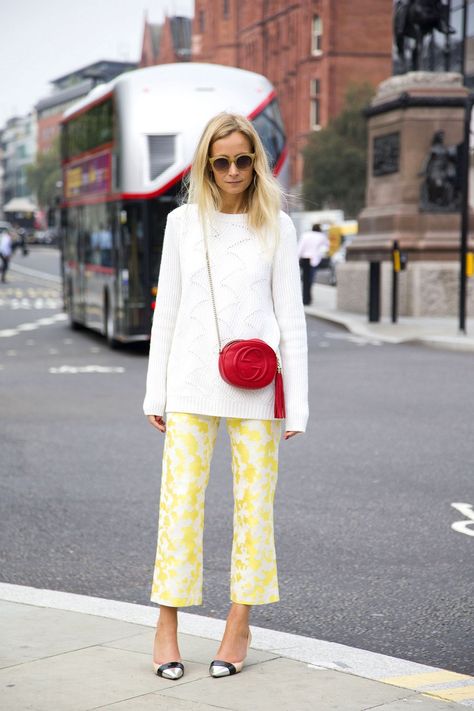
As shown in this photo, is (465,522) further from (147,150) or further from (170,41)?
(170,41)

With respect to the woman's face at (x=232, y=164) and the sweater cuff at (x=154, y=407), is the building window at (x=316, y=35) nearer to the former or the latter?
the woman's face at (x=232, y=164)

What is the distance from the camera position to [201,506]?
421cm

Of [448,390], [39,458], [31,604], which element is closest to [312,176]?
[448,390]

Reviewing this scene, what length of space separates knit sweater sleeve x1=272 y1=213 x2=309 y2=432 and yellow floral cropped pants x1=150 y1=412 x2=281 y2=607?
10 cm

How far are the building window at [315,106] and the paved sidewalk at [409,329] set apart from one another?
179 feet

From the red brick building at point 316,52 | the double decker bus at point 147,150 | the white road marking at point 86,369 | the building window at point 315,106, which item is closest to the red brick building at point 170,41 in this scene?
the red brick building at point 316,52

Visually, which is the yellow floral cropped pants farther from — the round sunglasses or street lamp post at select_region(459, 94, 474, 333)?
street lamp post at select_region(459, 94, 474, 333)

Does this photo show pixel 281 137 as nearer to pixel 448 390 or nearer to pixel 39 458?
pixel 448 390

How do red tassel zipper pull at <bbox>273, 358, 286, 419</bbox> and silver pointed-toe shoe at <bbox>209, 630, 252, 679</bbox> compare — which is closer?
silver pointed-toe shoe at <bbox>209, 630, 252, 679</bbox>

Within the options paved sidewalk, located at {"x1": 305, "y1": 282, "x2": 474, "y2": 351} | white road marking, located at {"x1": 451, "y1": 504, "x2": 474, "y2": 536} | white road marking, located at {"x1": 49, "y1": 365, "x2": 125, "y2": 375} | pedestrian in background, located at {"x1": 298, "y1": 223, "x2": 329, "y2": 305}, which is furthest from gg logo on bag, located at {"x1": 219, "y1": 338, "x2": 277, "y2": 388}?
pedestrian in background, located at {"x1": 298, "y1": 223, "x2": 329, "y2": 305}

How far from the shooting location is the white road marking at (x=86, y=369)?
15.6 metres

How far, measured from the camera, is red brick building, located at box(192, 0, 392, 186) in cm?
7719

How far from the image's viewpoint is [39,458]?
9109mm

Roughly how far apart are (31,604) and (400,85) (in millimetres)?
20684
